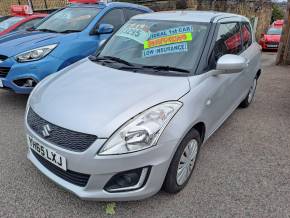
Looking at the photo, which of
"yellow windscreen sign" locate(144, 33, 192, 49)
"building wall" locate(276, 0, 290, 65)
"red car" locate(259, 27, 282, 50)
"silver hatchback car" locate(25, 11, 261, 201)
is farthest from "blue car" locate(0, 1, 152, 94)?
"red car" locate(259, 27, 282, 50)

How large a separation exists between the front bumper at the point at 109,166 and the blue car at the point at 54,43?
211cm

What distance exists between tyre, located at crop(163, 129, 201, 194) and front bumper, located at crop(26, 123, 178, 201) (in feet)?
0.44

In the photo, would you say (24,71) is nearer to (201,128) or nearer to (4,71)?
(4,71)

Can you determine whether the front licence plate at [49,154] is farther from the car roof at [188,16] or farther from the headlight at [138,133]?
the car roof at [188,16]

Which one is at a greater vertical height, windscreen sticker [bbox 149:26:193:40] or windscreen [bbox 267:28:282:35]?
windscreen sticker [bbox 149:26:193:40]

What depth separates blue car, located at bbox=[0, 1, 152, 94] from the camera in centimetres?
397

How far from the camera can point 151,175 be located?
6.91ft

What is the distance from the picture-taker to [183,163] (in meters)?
2.48

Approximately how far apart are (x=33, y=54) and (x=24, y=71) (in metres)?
0.30

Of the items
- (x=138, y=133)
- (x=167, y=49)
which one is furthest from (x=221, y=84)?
(x=138, y=133)

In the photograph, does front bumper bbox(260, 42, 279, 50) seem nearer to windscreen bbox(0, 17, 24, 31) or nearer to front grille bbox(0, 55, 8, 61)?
windscreen bbox(0, 17, 24, 31)

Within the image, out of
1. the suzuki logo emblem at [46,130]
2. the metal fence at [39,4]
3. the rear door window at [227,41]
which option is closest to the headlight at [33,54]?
the suzuki logo emblem at [46,130]

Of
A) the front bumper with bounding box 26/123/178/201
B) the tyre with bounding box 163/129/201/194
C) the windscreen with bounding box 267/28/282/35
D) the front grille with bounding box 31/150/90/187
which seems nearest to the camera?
the front bumper with bounding box 26/123/178/201

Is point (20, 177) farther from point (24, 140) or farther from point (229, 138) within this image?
point (229, 138)
